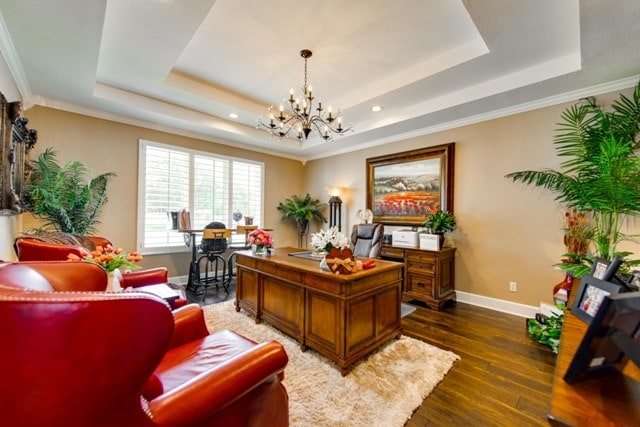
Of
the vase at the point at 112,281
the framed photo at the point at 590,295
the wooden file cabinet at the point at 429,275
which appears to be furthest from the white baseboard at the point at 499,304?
the vase at the point at 112,281

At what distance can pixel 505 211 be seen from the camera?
11.8 ft

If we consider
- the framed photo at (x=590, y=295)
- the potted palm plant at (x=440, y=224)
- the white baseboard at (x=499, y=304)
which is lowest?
the white baseboard at (x=499, y=304)

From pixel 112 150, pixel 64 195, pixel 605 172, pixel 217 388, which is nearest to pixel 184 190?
pixel 112 150

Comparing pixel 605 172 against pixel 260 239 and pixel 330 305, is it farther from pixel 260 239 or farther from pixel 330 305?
pixel 260 239

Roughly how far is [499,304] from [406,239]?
1468 mm

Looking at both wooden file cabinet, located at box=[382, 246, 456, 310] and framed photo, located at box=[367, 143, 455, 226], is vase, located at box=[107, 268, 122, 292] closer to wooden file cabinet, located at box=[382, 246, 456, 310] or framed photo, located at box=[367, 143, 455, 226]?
wooden file cabinet, located at box=[382, 246, 456, 310]

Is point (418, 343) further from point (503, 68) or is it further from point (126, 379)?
point (503, 68)

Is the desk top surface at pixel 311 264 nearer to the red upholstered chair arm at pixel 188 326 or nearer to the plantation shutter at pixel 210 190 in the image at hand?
the red upholstered chair arm at pixel 188 326

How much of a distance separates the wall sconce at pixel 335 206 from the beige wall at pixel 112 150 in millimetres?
2329

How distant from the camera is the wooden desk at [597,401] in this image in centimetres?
66

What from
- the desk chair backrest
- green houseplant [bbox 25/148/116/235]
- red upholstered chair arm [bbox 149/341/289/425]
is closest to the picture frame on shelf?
red upholstered chair arm [bbox 149/341/289/425]

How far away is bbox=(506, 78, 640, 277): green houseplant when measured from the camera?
2129 millimetres

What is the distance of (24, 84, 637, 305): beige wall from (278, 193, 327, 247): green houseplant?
2.31 meters

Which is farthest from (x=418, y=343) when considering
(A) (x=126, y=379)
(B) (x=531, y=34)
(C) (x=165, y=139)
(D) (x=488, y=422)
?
(C) (x=165, y=139)
